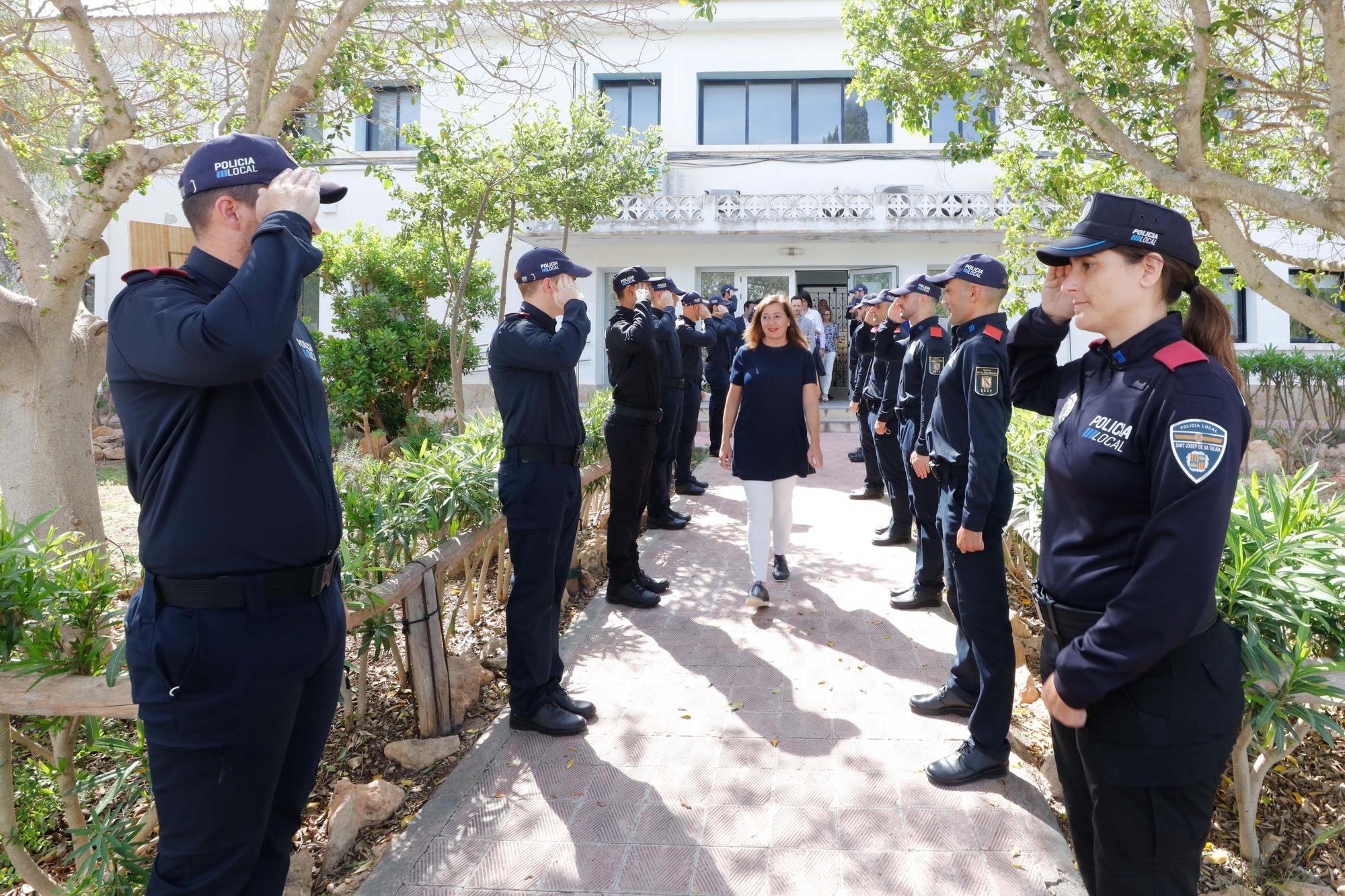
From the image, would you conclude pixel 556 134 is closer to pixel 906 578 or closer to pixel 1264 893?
pixel 906 578

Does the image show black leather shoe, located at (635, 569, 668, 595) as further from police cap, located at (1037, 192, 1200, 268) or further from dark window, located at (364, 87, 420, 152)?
dark window, located at (364, 87, 420, 152)

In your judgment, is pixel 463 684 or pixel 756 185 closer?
pixel 463 684

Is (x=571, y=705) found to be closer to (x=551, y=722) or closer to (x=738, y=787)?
(x=551, y=722)

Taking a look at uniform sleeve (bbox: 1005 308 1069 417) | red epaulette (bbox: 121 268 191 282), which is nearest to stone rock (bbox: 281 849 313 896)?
red epaulette (bbox: 121 268 191 282)

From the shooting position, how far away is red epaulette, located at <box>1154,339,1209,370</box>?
6.07ft

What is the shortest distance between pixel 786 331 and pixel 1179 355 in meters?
3.75

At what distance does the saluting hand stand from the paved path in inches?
42.6

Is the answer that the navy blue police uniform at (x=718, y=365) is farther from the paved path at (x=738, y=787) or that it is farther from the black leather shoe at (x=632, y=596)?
the paved path at (x=738, y=787)

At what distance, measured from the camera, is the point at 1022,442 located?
6352mm

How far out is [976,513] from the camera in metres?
3.39

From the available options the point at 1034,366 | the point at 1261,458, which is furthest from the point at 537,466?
the point at 1261,458

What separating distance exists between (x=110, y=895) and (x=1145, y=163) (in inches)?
233

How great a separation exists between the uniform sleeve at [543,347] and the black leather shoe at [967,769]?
225cm

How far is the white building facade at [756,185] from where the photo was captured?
691 inches
